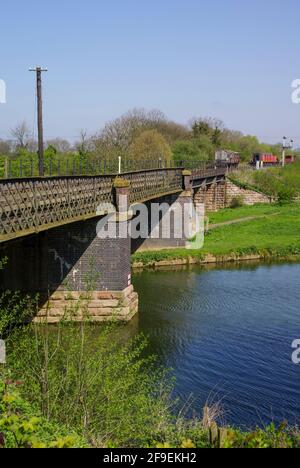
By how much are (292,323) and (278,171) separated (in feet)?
178

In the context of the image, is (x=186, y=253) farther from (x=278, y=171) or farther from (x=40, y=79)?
(x=278, y=171)

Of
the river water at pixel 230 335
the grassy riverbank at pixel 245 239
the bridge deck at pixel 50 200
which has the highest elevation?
the bridge deck at pixel 50 200

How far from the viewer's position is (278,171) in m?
76.4

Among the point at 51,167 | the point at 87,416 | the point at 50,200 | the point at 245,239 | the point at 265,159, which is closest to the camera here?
the point at 87,416

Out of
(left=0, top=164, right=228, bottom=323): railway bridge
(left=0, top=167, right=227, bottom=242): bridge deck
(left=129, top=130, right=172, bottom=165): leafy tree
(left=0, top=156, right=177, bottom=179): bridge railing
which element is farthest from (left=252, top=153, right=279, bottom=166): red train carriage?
(left=0, top=164, right=228, bottom=323): railway bridge

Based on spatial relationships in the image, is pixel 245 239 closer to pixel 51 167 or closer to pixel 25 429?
pixel 51 167

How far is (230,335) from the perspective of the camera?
23.3m

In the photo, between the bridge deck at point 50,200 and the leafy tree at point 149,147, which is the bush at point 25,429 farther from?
the leafy tree at point 149,147

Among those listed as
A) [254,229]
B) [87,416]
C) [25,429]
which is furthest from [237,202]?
[25,429]

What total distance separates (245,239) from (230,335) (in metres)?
23.3

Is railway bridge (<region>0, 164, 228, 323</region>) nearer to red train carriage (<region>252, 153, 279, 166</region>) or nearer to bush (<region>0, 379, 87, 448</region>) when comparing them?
bush (<region>0, 379, 87, 448</region>)

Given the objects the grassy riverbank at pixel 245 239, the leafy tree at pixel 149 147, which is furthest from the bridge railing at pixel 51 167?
the grassy riverbank at pixel 245 239

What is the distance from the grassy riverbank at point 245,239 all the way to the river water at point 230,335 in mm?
2458

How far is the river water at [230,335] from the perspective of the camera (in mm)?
17234
